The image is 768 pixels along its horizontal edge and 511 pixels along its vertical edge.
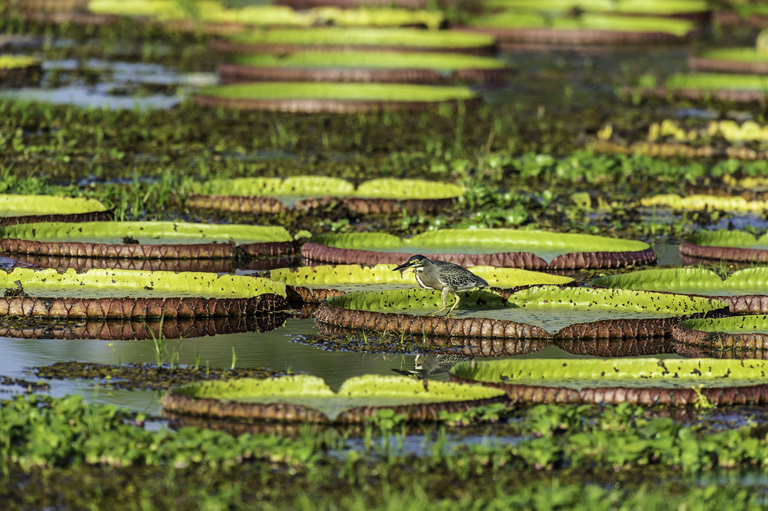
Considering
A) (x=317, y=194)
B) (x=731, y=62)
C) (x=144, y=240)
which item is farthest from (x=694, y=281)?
(x=731, y=62)

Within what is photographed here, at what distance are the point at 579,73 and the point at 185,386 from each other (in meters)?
16.0

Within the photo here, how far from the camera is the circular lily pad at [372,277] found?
883 cm

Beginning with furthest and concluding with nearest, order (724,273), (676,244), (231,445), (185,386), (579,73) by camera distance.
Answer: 1. (579,73)
2. (676,244)
3. (724,273)
4. (185,386)
5. (231,445)

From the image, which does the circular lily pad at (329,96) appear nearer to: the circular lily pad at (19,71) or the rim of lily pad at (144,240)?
the circular lily pad at (19,71)

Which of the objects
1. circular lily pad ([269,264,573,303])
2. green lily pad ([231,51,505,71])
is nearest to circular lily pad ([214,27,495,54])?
green lily pad ([231,51,505,71])

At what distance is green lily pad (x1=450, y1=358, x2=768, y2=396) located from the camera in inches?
268

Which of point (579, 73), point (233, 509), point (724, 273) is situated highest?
point (579, 73)

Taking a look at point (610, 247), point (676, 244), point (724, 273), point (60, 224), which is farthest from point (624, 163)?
point (60, 224)

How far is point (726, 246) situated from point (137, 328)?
4.14 meters

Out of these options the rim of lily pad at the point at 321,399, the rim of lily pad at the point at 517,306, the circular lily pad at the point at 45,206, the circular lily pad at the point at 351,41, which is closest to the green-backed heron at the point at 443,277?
the rim of lily pad at the point at 517,306

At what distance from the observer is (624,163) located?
13.4m

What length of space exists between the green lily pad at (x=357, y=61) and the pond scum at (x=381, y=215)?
9.8 inches

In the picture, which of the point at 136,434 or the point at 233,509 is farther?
the point at 136,434

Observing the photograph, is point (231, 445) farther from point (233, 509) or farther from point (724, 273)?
point (724, 273)
